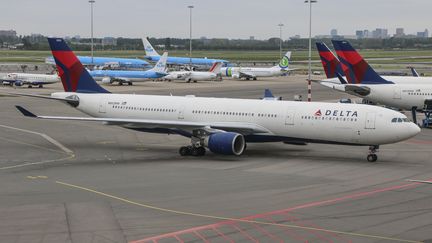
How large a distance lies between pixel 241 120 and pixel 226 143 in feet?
10.8

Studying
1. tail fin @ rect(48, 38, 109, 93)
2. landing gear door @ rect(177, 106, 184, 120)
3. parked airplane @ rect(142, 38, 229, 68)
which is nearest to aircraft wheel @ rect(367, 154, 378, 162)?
landing gear door @ rect(177, 106, 184, 120)

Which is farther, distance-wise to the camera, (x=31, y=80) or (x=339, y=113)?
(x=31, y=80)

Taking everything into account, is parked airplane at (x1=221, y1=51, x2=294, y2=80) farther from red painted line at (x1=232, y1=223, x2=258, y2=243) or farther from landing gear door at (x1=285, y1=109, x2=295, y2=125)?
red painted line at (x1=232, y1=223, x2=258, y2=243)

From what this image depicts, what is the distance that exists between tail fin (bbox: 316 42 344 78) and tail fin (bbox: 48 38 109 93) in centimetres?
3191

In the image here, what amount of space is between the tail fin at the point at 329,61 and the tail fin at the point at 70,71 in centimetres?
3191

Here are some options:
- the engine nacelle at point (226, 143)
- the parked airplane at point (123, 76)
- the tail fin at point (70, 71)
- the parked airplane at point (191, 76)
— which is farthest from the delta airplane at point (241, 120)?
the parked airplane at point (191, 76)

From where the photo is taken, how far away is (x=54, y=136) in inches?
1893

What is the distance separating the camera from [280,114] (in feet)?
126

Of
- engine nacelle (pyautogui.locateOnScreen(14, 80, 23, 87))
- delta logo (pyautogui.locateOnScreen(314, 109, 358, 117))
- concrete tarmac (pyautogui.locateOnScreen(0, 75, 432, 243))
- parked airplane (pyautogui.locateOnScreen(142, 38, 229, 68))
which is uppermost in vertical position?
parked airplane (pyautogui.locateOnScreen(142, 38, 229, 68))

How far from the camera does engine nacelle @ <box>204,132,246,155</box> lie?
120 feet

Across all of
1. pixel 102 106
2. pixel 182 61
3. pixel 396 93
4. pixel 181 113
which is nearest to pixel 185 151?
pixel 181 113

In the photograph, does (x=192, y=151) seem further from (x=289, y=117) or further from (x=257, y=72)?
(x=257, y=72)

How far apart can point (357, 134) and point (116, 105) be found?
16408mm

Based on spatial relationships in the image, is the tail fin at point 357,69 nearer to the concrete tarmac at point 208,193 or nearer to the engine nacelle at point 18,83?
the concrete tarmac at point 208,193
